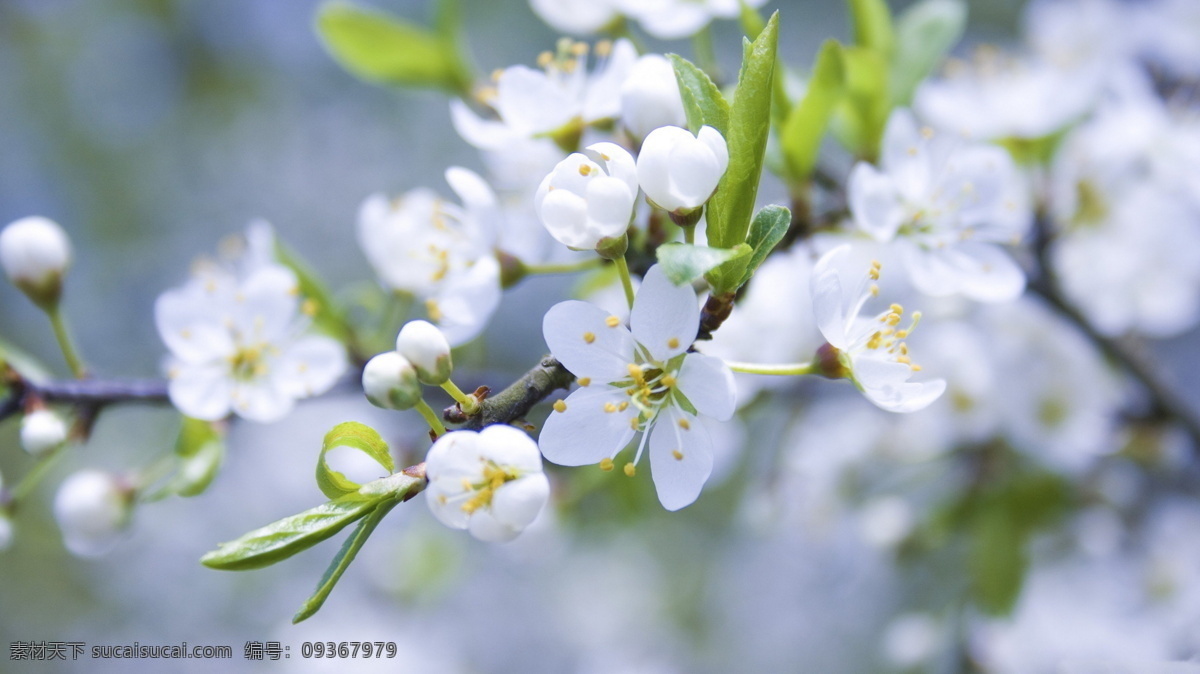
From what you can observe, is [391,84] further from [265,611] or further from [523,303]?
[523,303]

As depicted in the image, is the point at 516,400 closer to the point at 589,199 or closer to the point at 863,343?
the point at 589,199

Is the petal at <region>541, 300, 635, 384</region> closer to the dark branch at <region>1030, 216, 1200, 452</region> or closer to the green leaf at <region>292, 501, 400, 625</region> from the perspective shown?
the green leaf at <region>292, 501, 400, 625</region>

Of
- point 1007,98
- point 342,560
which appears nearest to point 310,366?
point 342,560

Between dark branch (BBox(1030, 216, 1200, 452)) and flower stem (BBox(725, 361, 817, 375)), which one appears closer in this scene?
flower stem (BBox(725, 361, 817, 375))

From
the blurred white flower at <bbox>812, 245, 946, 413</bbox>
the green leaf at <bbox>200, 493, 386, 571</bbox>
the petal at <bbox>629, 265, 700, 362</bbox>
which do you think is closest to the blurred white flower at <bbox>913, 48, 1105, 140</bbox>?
the blurred white flower at <bbox>812, 245, 946, 413</bbox>

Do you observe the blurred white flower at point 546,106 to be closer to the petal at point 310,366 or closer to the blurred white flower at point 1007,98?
the petal at point 310,366
